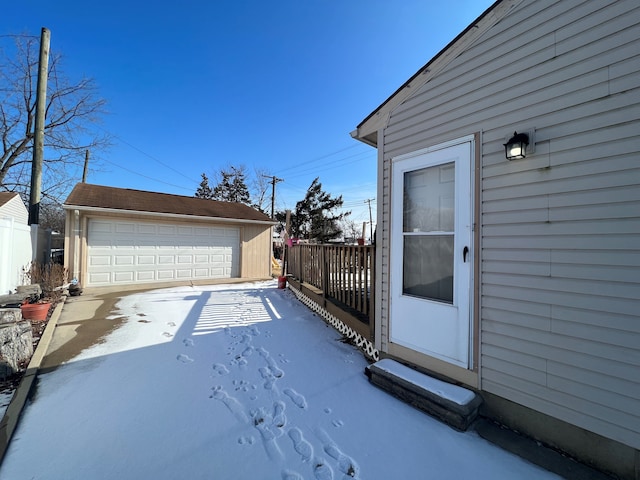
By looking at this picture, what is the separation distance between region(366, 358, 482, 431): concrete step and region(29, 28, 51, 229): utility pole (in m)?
10.0

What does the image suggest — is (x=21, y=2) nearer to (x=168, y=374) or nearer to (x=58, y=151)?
(x=58, y=151)

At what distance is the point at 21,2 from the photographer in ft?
23.1

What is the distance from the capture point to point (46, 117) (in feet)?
36.3

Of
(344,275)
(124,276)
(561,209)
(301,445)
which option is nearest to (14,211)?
(124,276)

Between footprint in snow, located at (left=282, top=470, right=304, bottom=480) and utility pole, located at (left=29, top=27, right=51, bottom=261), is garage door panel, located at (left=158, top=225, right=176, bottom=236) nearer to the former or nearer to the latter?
utility pole, located at (left=29, top=27, right=51, bottom=261)

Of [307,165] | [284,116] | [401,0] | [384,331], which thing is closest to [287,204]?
[307,165]

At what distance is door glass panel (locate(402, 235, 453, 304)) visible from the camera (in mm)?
2557

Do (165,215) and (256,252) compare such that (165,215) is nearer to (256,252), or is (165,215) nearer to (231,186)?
(256,252)

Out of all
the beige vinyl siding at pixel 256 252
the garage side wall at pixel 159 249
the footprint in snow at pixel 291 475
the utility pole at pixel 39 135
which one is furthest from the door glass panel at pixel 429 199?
the utility pole at pixel 39 135

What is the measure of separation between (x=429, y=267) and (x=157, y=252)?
333 inches

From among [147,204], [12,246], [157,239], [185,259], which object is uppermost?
[147,204]

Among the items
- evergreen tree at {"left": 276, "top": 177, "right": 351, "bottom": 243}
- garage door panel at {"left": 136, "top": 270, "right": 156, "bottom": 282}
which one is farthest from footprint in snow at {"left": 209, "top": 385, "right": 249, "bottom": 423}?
evergreen tree at {"left": 276, "top": 177, "right": 351, "bottom": 243}

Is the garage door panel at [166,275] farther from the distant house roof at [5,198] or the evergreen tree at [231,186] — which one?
the evergreen tree at [231,186]

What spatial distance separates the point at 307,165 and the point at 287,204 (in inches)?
150
